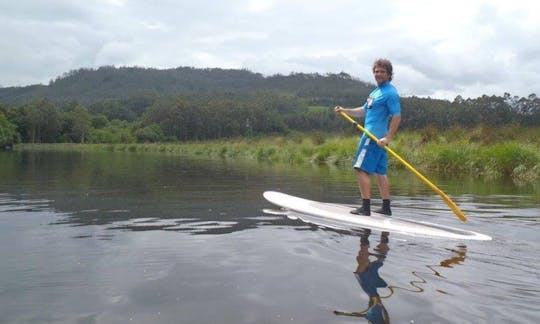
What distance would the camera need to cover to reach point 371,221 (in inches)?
241

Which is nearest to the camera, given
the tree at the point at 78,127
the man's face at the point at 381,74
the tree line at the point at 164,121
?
the man's face at the point at 381,74

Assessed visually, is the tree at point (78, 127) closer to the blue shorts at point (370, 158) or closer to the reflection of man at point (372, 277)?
the blue shorts at point (370, 158)

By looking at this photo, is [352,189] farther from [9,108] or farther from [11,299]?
[9,108]

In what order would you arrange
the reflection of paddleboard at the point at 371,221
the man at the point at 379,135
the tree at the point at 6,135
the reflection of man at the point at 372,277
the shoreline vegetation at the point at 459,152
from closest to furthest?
the reflection of man at the point at 372,277 → the reflection of paddleboard at the point at 371,221 → the man at the point at 379,135 → the shoreline vegetation at the point at 459,152 → the tree at the point at 6,135

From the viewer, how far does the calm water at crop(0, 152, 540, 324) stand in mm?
3111

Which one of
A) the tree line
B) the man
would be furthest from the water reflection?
the tree line

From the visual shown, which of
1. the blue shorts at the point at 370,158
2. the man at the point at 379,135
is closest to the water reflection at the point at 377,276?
the man at the point at 379,135

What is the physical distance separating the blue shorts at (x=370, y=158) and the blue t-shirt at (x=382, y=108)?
190 mm

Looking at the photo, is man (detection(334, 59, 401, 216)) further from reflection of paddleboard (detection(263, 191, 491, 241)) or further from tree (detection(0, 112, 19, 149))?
tree (detection(0, 112, 19, 149))

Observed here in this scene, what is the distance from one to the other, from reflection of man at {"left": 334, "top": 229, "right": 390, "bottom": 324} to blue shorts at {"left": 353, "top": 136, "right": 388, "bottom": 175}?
1.42m

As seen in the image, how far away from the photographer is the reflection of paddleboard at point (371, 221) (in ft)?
18.2

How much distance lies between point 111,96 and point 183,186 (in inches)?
7734

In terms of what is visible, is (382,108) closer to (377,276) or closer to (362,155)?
(362,155)

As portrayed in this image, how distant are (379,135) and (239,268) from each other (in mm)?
3574
